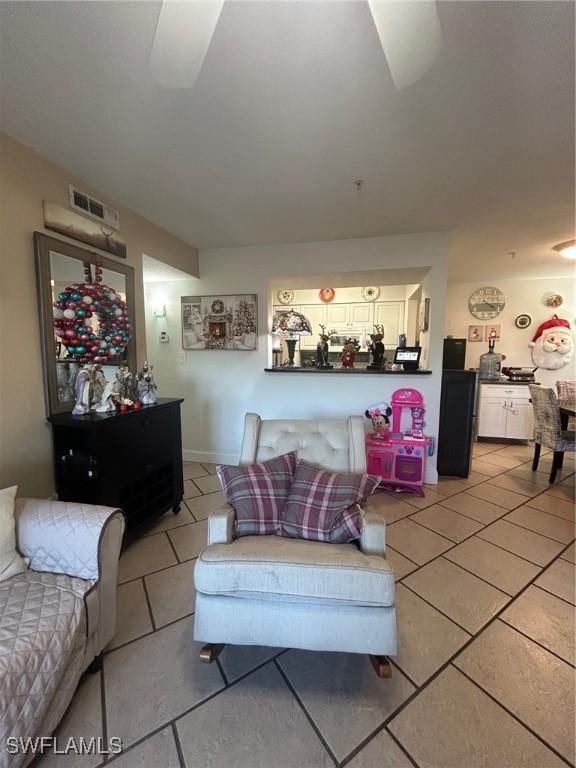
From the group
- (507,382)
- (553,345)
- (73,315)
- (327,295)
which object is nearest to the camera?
(73,315)

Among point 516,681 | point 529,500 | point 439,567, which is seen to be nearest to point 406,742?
point 516,681

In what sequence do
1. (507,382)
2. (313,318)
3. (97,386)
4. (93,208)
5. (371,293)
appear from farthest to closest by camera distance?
1. (313,318)
2. (371,293)
3. (507,382)
4. (93,208)
5. (97,386)

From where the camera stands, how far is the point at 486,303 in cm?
470

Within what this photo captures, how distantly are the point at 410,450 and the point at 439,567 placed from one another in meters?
1.08

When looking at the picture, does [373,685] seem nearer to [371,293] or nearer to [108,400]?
[108,400]

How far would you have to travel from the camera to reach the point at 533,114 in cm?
139

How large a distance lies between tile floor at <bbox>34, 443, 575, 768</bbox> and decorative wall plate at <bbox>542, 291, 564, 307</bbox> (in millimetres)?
3915

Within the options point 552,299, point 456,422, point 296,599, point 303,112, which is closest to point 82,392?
point 296,599

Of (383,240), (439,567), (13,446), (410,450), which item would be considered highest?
(383,240)

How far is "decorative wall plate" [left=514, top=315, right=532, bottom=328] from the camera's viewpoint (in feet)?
14.9

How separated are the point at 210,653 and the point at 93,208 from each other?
2.57 m

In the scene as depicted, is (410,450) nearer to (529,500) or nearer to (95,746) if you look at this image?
(529,500)

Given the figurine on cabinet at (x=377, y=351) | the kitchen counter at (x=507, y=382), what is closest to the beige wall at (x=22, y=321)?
the figurine on cabinet at (x=377, y=351)

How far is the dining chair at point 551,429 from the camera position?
9.57 feet
